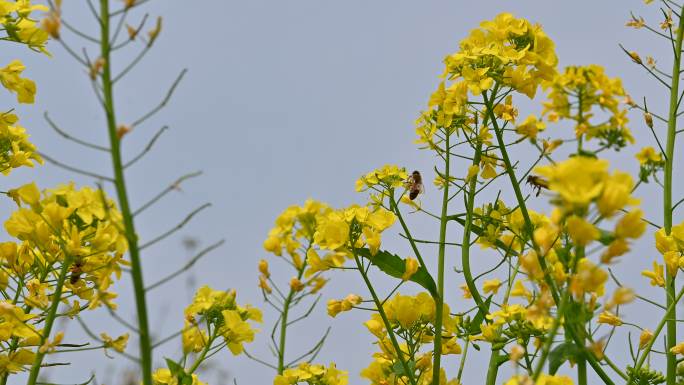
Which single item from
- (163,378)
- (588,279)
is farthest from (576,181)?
(163,378)

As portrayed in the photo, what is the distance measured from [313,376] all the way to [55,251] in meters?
1.06

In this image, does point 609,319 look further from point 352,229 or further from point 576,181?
point 576,181

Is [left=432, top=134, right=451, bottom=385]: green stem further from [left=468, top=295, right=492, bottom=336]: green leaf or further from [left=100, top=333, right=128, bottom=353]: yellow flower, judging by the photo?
[left=100, top=333, right=128, bottom=353]: yellow flower

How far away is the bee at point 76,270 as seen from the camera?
274 centimetres

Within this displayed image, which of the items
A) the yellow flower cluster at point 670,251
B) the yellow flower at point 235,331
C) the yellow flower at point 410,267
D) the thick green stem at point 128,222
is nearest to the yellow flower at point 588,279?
the thick green stem at point 128,222

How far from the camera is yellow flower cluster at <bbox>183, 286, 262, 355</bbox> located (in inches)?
115

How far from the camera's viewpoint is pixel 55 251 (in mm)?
2822

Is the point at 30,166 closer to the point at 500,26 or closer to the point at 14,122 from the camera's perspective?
the point at 14,122

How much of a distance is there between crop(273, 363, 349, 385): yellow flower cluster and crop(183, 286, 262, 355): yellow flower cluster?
270 mm

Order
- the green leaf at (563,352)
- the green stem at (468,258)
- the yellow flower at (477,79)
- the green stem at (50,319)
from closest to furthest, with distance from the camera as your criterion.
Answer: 1. the green leaf at (563,352)
2. the green stem at (50,319)
3. the yellow flower at (477,79)
4. the green stem at (468,258)

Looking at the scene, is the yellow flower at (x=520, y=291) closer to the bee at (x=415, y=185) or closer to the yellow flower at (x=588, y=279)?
the bee at (x=415, y=185)

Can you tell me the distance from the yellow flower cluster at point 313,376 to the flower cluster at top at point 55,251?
740 mm

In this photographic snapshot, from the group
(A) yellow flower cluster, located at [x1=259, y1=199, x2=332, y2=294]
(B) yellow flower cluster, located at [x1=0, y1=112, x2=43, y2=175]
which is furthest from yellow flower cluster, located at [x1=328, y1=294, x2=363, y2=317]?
(B) yellow flower cluster, located at [x1=0, y1=112, x2=43, y2=175]

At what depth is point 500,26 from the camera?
3367mm
